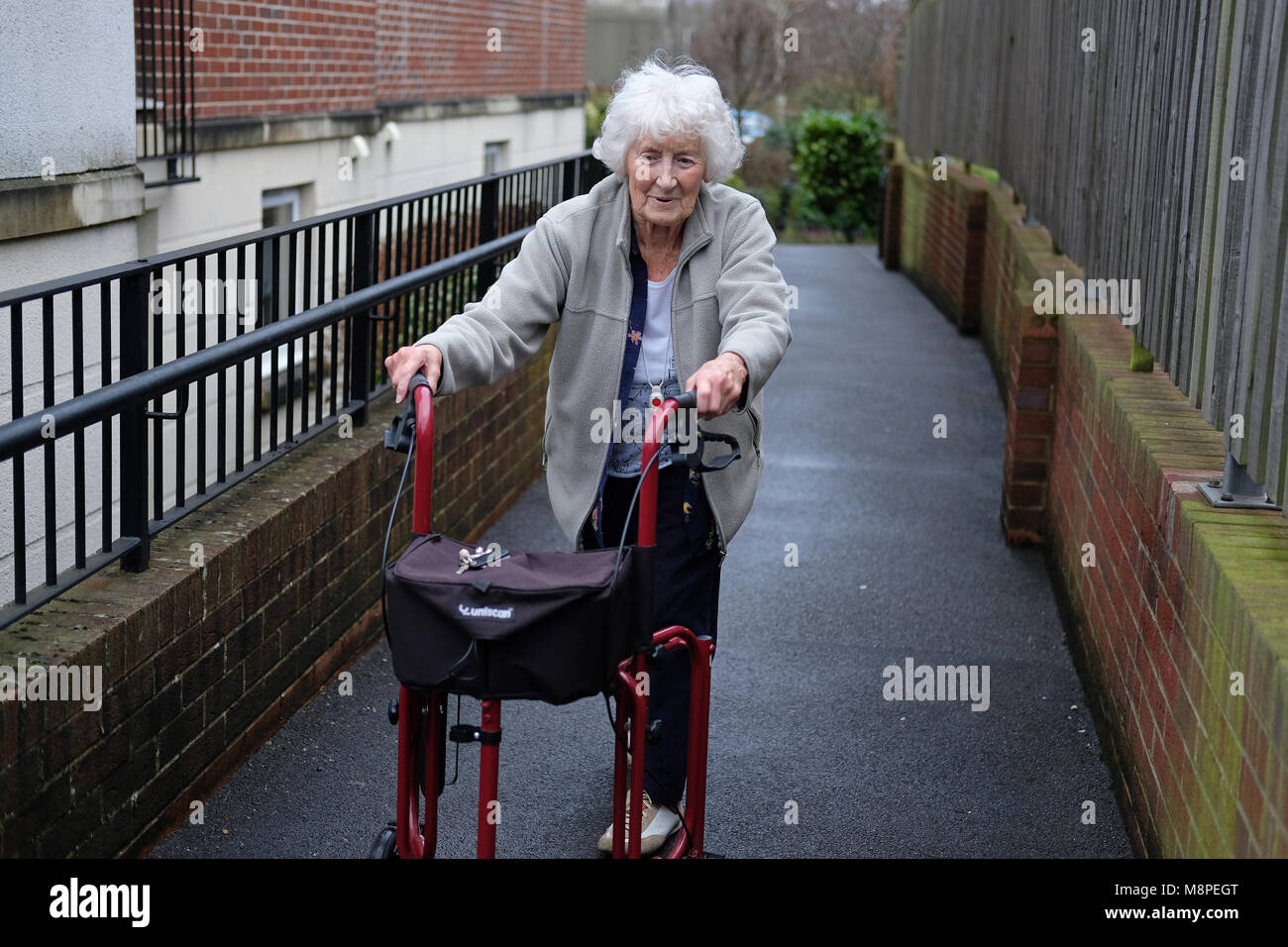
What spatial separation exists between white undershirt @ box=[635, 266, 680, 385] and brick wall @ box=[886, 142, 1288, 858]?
4.40 ft

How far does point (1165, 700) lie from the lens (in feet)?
13.3

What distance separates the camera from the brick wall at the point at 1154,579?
10.4ft

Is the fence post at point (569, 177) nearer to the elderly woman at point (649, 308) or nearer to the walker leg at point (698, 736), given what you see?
the elderly woman at point (649, 308)

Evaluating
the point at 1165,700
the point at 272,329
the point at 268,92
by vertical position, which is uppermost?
the point at 268,92

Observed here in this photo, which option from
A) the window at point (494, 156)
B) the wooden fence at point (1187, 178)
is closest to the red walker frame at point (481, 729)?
the wooden fence at point (1187, 178)

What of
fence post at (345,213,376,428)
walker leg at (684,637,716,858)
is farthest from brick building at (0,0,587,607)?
walker leg at (684,637,716,858)

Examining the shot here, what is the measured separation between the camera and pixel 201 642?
14.2 feet

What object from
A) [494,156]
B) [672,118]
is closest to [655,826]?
[672,118]

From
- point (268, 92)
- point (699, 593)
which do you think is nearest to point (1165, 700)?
point (699, 593)

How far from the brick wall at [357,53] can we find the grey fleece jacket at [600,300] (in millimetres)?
4975

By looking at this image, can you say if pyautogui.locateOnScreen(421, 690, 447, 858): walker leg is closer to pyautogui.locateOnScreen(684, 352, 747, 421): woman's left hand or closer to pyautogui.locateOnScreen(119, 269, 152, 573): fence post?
pyautogui.locateOnScreen(684, 352, 747, 421): woman's left hand

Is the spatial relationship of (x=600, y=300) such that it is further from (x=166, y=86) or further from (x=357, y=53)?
(x=357, y=53)
